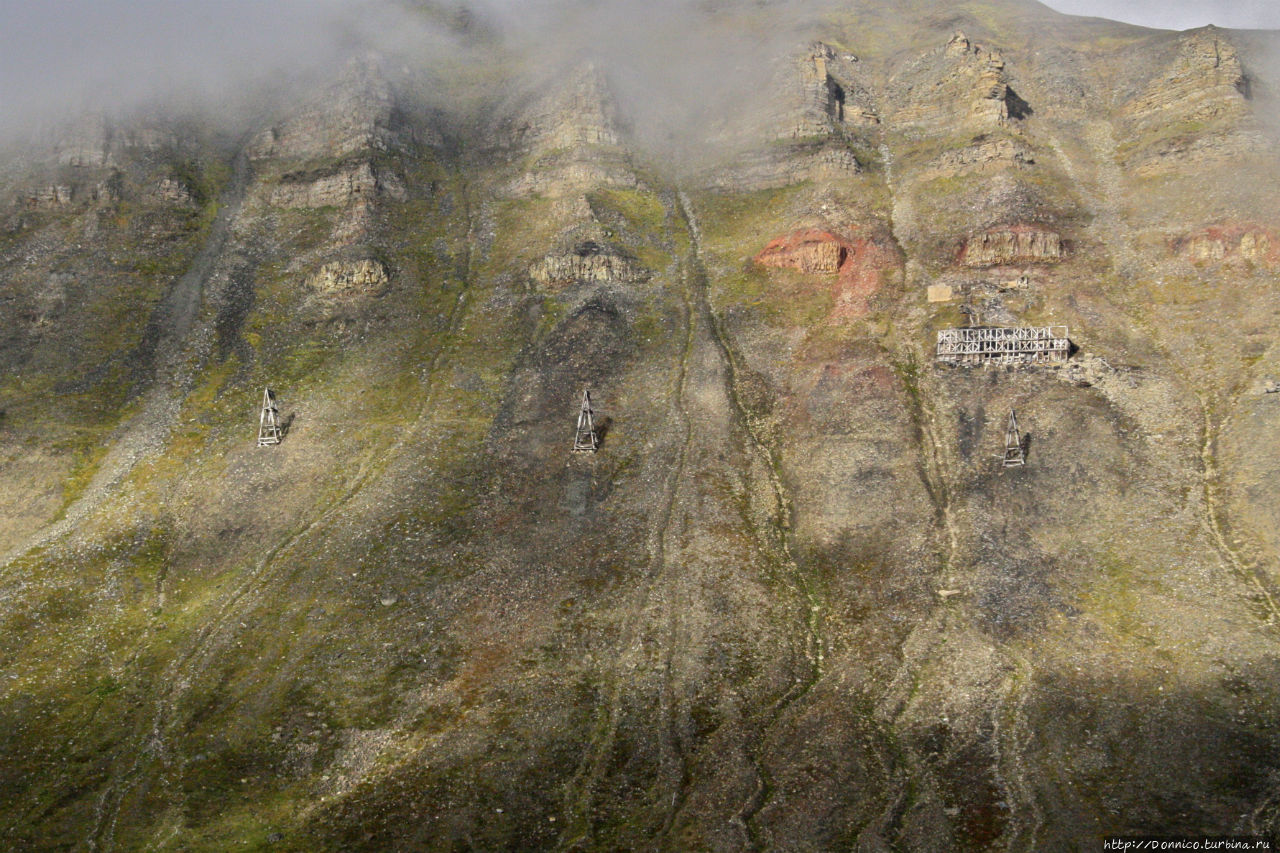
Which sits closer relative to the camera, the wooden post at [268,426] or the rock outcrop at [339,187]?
the wooden post at [268,426]

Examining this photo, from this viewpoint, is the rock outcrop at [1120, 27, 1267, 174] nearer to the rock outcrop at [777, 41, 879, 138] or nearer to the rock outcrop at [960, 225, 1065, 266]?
the rock outcrop at [960, 225, 1065, 266]

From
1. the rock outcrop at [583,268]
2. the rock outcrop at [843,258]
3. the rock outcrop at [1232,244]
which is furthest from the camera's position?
the rock outcrop at [583,268]

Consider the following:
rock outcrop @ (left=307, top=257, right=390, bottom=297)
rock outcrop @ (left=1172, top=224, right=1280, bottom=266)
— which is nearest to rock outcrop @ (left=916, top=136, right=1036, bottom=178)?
rock outcrop @ (left=1172, top=224, right=1280, bottom=266)

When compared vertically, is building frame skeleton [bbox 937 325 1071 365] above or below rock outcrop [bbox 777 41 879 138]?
below

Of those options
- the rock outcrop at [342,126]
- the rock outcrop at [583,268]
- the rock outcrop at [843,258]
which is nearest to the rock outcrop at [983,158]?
the rock outcrop at [843,258]

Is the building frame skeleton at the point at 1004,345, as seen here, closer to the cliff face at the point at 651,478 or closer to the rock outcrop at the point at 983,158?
the cliff face at the point at 651,478

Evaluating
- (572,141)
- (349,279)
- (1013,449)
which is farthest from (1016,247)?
(349,279)
